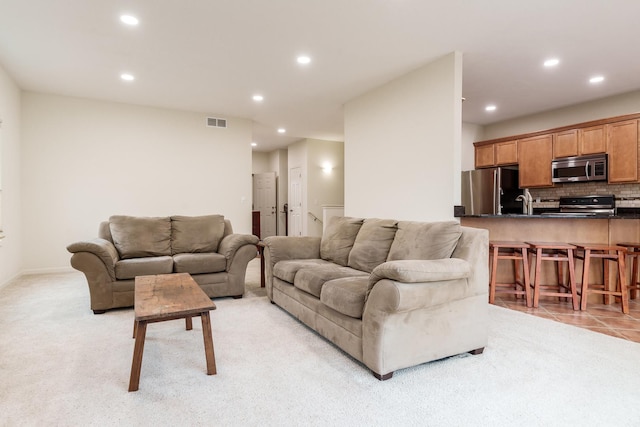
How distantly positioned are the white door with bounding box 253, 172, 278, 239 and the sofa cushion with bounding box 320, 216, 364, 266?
21.1 feet

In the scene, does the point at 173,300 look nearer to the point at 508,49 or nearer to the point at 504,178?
the point at 508,49

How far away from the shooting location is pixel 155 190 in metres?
5.97

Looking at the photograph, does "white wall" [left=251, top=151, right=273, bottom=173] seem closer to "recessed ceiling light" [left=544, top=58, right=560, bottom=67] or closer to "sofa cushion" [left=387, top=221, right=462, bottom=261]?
"recessed ceiling light" [left=544, top=58, right=560, bottom=67]

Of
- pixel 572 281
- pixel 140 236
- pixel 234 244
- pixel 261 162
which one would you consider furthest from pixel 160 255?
pixel 261 162

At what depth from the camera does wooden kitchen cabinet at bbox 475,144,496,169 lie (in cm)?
690

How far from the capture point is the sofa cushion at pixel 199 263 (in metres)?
3.74

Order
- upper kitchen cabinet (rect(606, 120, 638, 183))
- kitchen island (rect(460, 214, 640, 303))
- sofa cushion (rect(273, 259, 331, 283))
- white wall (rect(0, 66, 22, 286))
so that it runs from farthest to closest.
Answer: upper kitchen cabinet (rect(606, 120, 638, 183)), white wall (rect(0, 66, 22, 286)), kitchen island (rect(460, 214, 640, 303)), sofa cushion (rect(273, 259, 331, 283))

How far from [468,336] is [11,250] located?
568 cm

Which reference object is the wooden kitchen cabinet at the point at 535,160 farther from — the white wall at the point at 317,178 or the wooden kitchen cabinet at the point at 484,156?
the white wall at the point at 317,178

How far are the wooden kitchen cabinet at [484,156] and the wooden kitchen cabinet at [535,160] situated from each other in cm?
57

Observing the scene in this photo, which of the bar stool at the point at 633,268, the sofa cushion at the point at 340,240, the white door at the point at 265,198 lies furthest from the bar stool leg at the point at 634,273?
the white door at the point at 265,198

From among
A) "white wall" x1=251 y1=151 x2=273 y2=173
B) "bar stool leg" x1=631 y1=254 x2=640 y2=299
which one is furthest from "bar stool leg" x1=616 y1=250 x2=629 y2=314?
"white wall" x1=251 y1=151 x2=273 y2=173

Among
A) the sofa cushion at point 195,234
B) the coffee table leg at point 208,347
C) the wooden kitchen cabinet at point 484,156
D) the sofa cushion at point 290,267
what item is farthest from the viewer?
the wooden kitchen cabinet at point 484,156

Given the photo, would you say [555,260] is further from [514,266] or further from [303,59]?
[303,59]
